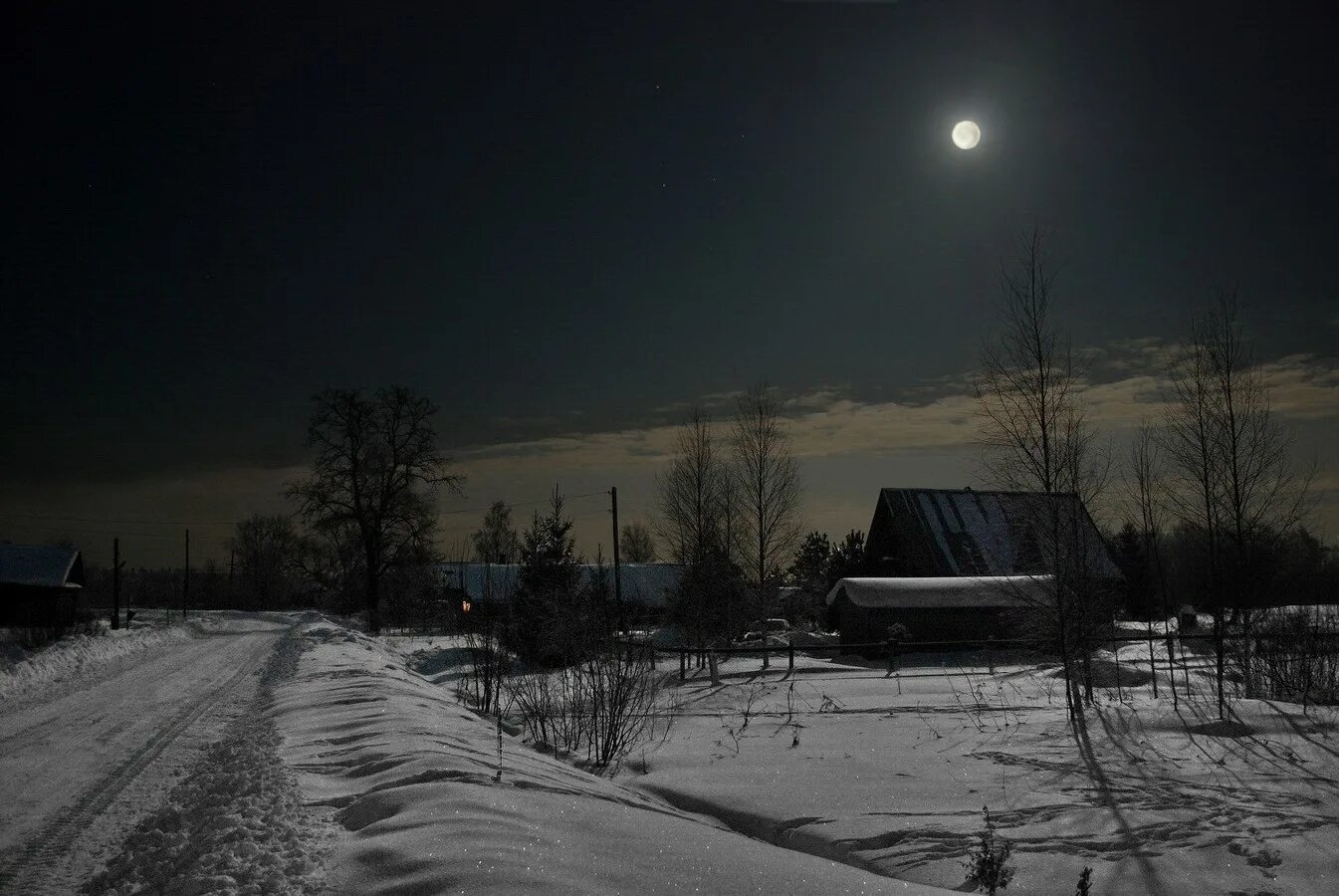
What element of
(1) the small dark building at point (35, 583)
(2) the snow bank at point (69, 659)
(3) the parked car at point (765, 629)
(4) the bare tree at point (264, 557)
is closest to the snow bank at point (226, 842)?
(2) the snow bank at point (69, 659)

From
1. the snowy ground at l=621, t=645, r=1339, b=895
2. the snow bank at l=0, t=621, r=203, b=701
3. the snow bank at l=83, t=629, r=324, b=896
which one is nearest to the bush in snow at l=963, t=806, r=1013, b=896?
the snowy ground at l=621, t=645, r=1339, b=895

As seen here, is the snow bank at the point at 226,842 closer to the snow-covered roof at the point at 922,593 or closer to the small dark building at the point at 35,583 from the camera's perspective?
the snow-covered roof at the point at 922,593

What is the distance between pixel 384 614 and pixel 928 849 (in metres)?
54.4

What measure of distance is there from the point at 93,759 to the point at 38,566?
49540 millimetres

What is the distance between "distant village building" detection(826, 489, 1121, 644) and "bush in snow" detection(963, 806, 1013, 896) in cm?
914

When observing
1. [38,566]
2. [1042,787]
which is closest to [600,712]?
[1042,787]

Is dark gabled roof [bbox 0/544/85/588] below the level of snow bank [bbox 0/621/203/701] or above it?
above

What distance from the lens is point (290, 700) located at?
13.3m

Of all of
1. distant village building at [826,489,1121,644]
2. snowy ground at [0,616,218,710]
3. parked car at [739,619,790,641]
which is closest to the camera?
distant village building at [826,489,1121,644]

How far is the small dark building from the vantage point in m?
47.0

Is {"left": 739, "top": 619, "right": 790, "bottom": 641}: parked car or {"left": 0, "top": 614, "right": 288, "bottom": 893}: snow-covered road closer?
{"left": 0, "top": 614, "right": 288, "bottom": 893}: snow-covered road

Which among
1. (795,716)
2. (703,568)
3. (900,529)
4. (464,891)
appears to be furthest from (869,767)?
(900,529)

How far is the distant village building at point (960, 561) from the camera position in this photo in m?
16.4

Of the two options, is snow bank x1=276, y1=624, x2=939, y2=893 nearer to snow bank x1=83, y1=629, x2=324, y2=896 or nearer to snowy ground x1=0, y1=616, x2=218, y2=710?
snow bank x1=83, y1=629, x2=324, y2=896
